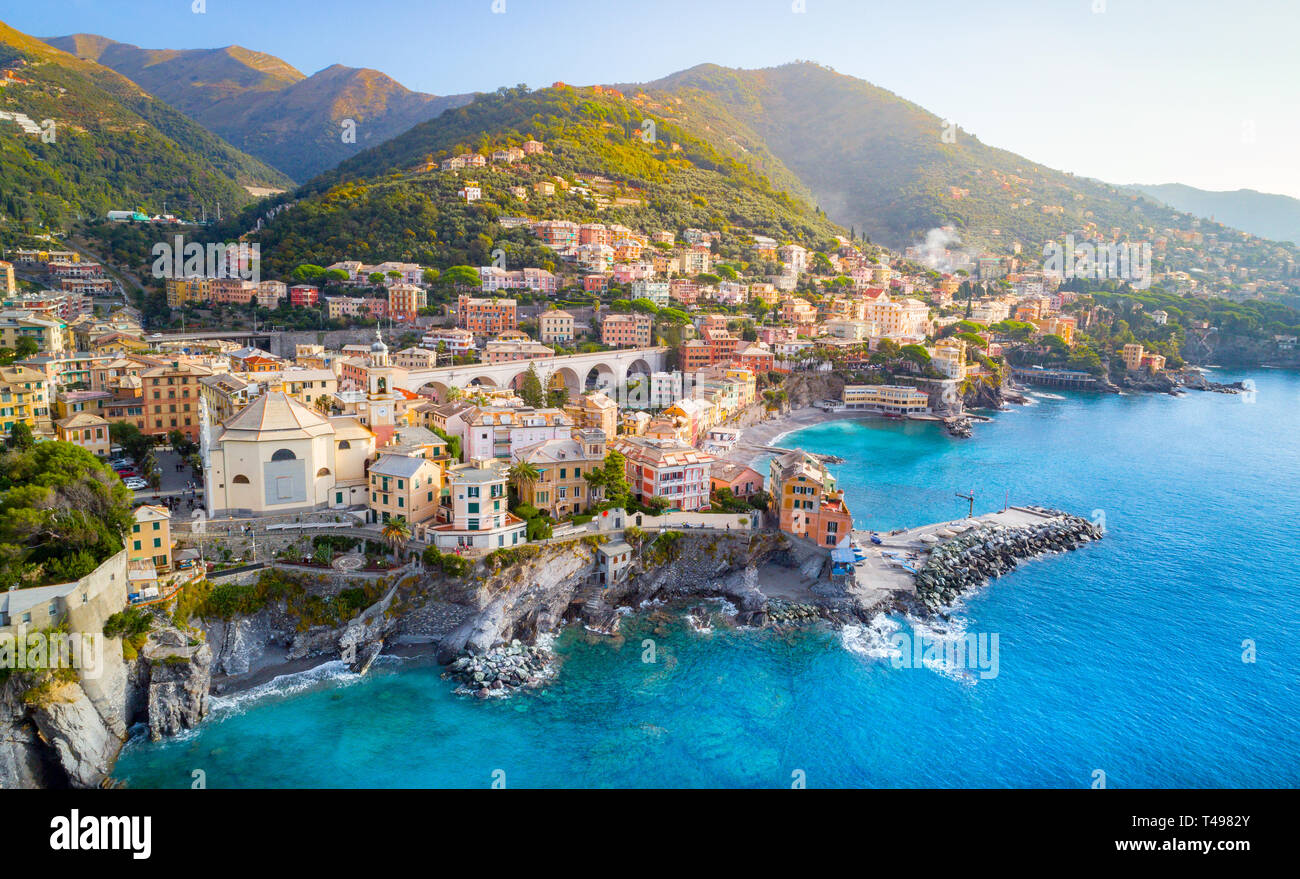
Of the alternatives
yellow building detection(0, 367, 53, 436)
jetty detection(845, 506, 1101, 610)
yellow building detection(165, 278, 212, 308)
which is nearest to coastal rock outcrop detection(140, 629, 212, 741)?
yellow building detection(0, 367, 53, 436)

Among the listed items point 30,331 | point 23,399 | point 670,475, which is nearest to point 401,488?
point 670,475

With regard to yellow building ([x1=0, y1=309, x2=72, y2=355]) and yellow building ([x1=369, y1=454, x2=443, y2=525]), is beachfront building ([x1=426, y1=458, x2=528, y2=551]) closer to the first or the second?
yellow building ([x1=369, y1=454, x2=443, y2=525])

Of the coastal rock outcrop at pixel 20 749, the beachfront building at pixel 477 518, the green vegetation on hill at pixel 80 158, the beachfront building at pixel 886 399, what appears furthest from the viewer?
the green vegetation on hill at pixel 80 158

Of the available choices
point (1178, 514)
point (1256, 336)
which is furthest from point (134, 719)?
point (1256, 336)

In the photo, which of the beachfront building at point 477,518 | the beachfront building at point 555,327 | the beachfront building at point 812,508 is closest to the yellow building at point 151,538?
the beachfront building at point 477,518

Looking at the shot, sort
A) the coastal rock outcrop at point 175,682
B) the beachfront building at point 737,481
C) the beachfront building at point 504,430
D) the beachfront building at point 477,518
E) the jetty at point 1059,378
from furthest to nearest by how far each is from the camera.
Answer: the jetty at point 1059,378, the beachfront building at point 737,481, the beachfront building at point 504,430, the beachfront building at point 477,518, the coastal rock outcrop at point 175,682

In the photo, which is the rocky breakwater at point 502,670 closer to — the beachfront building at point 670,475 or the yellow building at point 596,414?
the beachfront building at point 670,475
